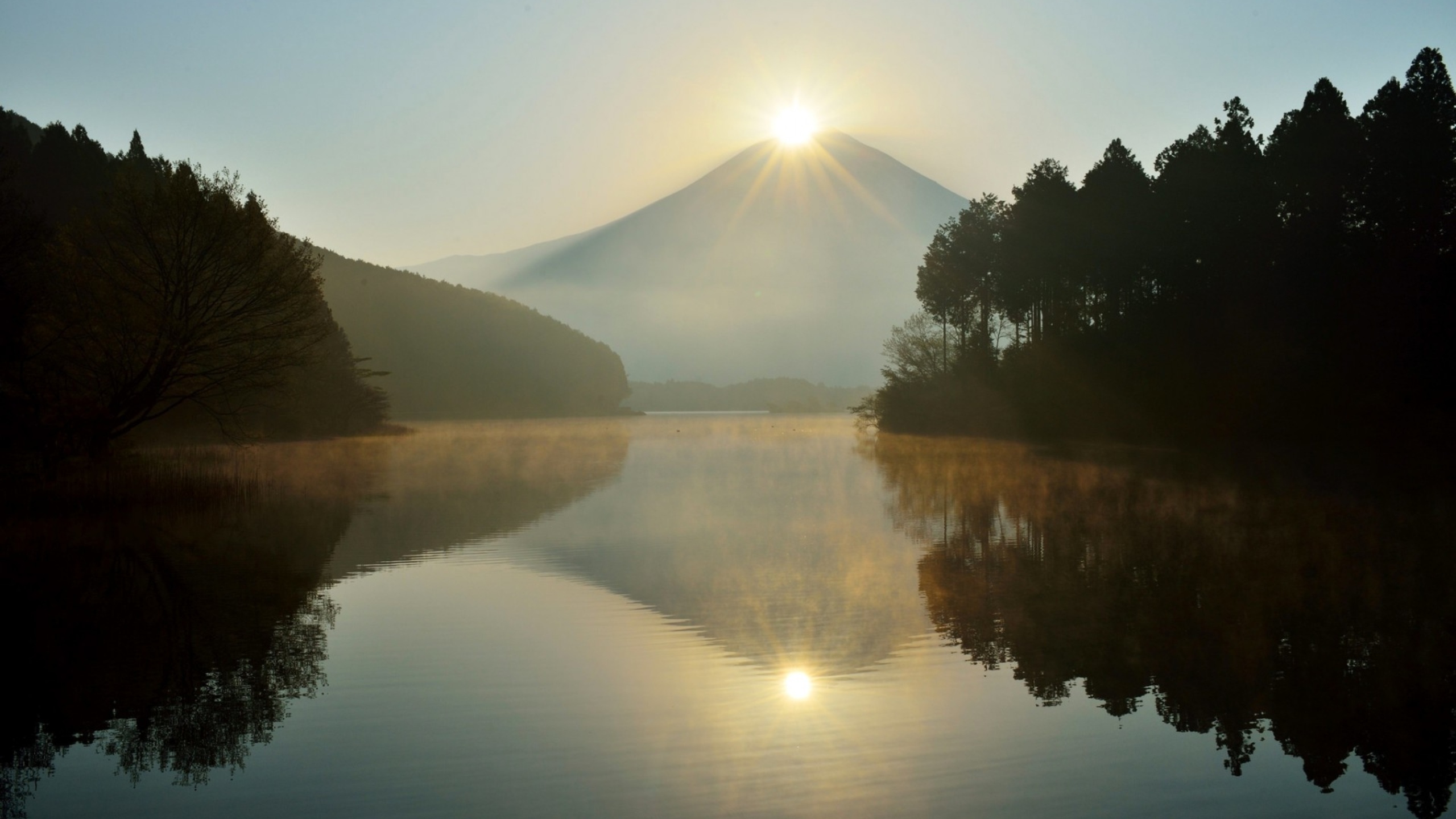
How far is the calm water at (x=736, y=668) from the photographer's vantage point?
19.8 ft

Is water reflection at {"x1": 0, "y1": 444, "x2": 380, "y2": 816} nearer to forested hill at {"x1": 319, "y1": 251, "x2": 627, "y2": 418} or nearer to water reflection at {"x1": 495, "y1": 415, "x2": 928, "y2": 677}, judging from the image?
water reflection at {"x1": 495, "y1": 415, "x2": 928, "y2": 677}

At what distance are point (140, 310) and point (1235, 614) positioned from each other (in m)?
26.5

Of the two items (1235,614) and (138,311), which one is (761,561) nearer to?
(1235,614)

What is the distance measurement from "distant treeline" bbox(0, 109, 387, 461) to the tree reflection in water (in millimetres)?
19215

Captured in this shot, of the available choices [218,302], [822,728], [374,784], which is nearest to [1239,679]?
[822,728]

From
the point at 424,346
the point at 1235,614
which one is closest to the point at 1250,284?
the point at 1235,614

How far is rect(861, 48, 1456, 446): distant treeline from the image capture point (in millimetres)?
35750

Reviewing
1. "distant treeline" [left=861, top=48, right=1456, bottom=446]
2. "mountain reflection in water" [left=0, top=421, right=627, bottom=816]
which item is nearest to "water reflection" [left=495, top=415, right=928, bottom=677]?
"mountain reflection in water" [left=0, top=421, right=627, bottom=816]

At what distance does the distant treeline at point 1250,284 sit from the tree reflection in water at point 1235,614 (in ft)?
57.4

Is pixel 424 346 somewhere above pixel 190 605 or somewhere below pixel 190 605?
above

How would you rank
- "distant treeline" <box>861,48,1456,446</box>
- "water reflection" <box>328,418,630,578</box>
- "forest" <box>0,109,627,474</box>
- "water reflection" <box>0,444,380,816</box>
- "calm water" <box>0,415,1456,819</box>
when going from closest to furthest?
"calm water" <box>0,415,1456,819</box> → "water reflection" <box>0,444,380,816</box> → "water reflection" <box>328,418,630,578</box> → "forest" <box>0,109,627,474</box> → "distant treeline" <box>861,48,1456,446</box>

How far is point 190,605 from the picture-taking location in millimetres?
11445

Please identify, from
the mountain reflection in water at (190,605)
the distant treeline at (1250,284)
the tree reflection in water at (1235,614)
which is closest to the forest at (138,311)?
the mountain reflection in water at (190,605)

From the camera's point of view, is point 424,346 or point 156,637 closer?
point 156,637
